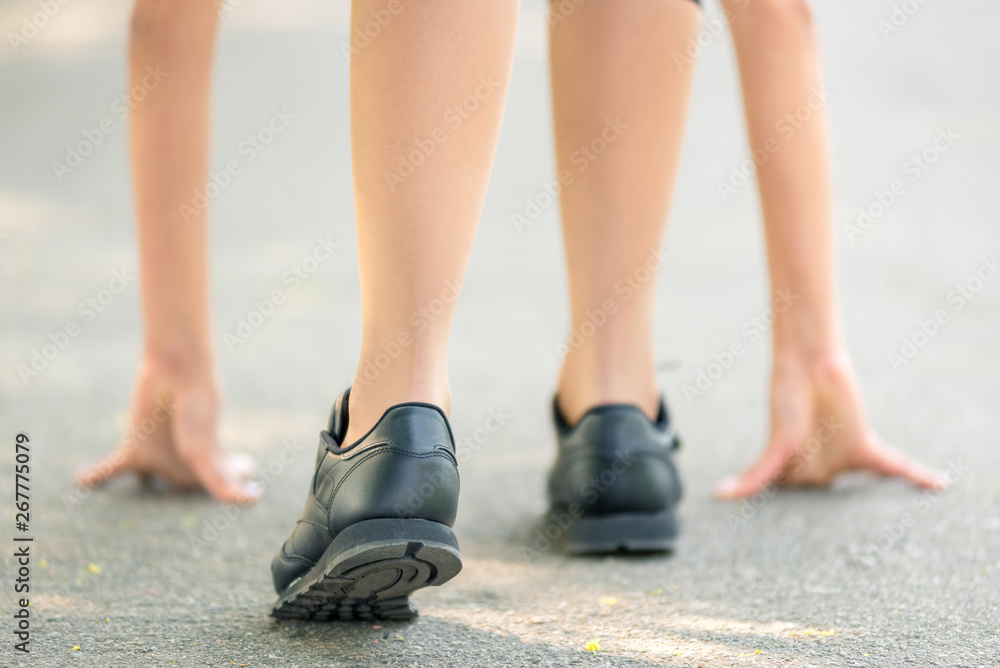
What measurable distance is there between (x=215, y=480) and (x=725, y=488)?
2.37 ft

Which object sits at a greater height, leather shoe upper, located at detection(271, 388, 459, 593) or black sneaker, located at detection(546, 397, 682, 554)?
leather shoe upper, located at detection(271, 388, 459, 593)

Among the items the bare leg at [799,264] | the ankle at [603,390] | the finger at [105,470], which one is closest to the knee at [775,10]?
the bare leg at [799,264]

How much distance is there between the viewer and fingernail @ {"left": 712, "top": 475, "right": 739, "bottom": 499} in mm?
1348

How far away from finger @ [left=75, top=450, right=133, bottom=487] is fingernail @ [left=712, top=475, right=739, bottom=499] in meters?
0.84

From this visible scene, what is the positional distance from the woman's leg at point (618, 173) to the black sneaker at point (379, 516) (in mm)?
412

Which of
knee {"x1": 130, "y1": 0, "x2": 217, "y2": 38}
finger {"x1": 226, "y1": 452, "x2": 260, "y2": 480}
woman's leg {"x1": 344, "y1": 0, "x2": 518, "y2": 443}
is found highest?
knee {"x1": 130, "y1": 0, "x2": 217, "y2": 38}

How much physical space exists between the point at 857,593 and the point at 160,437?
93 cm

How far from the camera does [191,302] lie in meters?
1.33

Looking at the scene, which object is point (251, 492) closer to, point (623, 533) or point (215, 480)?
point (215, 480)

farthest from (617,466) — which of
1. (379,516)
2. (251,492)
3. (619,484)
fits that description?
(251,492)

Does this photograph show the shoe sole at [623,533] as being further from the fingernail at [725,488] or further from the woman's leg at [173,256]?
the woman's leg at [173,256]

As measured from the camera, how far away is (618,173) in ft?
3.83

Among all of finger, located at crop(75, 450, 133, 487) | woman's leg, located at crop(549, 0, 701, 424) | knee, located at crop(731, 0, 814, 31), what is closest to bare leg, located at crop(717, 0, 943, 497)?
knee, located at crop(731, 0, 814, 31)

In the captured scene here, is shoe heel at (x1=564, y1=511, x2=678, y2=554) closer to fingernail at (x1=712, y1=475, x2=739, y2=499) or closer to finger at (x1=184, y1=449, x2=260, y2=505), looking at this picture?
fingernail at (x1=712, y1=475, x2=739, y2=499)
